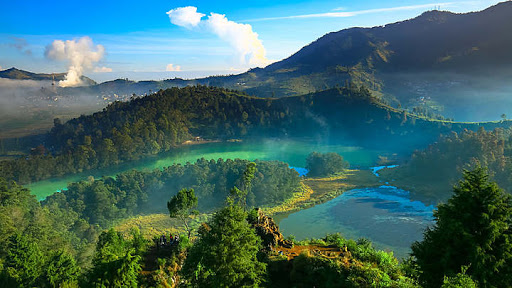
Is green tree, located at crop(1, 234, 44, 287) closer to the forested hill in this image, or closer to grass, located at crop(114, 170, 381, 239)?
grass, located at crop(114, 170, 381, 239)

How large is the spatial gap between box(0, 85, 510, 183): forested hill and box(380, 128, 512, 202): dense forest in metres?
33.9

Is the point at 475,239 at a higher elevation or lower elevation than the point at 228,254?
higher

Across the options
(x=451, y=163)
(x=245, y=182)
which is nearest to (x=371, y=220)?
(x=245, y=182)

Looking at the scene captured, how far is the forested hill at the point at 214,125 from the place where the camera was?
383ft

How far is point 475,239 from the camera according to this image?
14.8 meters

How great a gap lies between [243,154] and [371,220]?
71261 millimetres

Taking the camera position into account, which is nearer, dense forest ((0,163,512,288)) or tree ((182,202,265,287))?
dense forest ((0,163,512,288))

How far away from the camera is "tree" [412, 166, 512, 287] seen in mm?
14305

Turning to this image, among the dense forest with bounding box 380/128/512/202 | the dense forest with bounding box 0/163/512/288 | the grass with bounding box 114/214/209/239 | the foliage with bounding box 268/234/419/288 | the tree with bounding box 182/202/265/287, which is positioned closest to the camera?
the dense forest with bounding box 0/163/512/288

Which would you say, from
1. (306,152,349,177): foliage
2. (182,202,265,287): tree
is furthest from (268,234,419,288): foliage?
(306,152,349,177): foliage

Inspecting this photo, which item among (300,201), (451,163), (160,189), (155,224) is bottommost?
(300,201)

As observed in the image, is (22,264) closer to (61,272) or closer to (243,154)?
(61,272)

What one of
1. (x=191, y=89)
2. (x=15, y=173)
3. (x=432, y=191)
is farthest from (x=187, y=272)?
(x=191, y=89)

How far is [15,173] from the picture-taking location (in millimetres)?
94625
